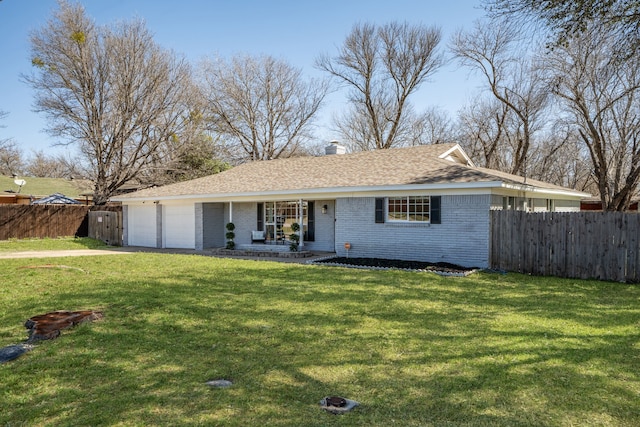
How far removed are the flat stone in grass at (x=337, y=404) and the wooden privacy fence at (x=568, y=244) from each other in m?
10.1

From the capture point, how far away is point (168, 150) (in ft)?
95.5

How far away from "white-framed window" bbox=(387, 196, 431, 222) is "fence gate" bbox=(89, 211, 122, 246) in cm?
1521

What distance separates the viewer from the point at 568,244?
11617 millimetres

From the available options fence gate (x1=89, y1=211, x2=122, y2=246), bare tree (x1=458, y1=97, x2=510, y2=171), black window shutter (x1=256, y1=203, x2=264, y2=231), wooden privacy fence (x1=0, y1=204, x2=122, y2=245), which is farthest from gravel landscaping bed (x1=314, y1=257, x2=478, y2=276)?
bare tree (x1=458, y1=97, x2=510, y2=171)

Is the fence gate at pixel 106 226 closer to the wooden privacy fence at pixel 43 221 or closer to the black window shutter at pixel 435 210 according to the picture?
the wooden privacy fence at pixel 43 221

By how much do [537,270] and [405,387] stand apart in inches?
372

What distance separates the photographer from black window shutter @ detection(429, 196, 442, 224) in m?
13.6

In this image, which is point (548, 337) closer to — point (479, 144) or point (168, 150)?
point (168, 150)

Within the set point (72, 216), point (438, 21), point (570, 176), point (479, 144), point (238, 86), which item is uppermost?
point (438, 21)

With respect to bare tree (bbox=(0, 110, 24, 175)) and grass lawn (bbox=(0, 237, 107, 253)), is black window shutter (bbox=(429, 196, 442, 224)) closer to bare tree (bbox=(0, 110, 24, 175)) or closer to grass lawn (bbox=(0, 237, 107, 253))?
grass lawn (bbox=(0, 237, 107, 253))

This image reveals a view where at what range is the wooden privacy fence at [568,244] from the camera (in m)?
10.9

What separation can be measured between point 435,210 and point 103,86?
70.9 ft

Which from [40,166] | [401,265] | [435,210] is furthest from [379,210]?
[40,166]

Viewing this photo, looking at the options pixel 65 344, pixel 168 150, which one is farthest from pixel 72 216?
pixel 65 344
